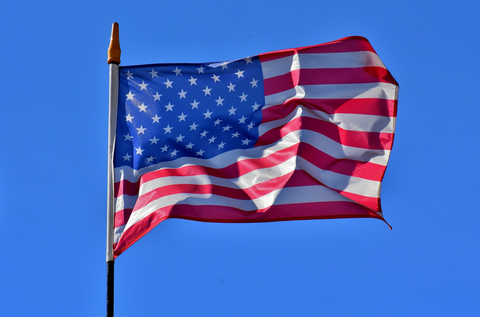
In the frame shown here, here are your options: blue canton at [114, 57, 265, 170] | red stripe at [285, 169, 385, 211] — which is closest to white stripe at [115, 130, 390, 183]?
blue canton at [114, 57, 265, 170]

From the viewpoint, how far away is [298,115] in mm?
16109

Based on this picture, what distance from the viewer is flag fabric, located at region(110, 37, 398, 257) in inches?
591

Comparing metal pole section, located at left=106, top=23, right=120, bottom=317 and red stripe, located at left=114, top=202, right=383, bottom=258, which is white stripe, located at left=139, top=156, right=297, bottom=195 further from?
metal pole section, located at left=106, top=23, right=120, bottom=317

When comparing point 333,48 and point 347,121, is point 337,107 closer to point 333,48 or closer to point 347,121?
point 347,121

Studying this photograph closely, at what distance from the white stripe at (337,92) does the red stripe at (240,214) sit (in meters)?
2.42

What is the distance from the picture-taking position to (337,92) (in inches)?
645

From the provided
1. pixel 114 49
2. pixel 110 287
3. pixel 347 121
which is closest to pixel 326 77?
pixel 347 121

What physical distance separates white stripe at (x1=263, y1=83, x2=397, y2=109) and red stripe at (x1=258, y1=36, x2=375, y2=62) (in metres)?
0.77

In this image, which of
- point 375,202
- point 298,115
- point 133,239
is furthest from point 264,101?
point 133,239

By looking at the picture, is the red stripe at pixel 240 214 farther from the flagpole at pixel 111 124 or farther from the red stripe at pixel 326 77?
the red stripe at pixel 326 77

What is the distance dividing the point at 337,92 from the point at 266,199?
2918 millimetres

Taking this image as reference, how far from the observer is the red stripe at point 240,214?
46.4 ft

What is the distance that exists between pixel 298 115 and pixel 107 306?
19.4ft

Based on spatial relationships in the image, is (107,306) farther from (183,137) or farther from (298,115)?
(298,115)
